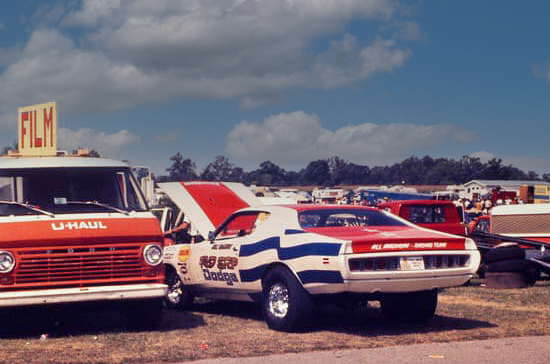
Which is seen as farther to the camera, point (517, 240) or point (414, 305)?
point (517, 240)

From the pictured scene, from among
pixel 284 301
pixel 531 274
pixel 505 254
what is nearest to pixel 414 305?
pixel 284 301

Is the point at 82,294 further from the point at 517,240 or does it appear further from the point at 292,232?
the point at 517,240

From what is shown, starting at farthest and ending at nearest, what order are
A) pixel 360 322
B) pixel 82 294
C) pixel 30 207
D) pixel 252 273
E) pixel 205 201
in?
pixel 205 201, pixel 360 322, pixel 252 273, pixel 30 207, pixel 82 294

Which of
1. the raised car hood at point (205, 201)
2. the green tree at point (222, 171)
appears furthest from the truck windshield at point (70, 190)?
the green tree at point (222, 171)

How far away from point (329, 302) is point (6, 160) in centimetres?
448

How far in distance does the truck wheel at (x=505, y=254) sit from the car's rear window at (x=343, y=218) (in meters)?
4.91

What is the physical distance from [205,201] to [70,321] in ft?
24.1

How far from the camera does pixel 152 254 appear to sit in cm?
905

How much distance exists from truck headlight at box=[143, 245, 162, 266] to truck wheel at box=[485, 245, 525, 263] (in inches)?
290

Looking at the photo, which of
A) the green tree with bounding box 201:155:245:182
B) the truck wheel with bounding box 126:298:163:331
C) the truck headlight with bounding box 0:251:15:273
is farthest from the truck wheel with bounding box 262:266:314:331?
the green tree with bounding box 201:155:245:182

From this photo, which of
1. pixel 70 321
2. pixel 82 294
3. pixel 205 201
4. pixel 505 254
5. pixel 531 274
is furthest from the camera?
pixel 205 201

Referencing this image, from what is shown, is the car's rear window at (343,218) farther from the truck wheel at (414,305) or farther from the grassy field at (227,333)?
the grassy field at (227,333)

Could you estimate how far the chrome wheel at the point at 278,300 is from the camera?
29.7 feet

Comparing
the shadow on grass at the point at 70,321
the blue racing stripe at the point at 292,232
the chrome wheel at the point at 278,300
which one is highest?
the blue racing stripe at the point at 292,232
